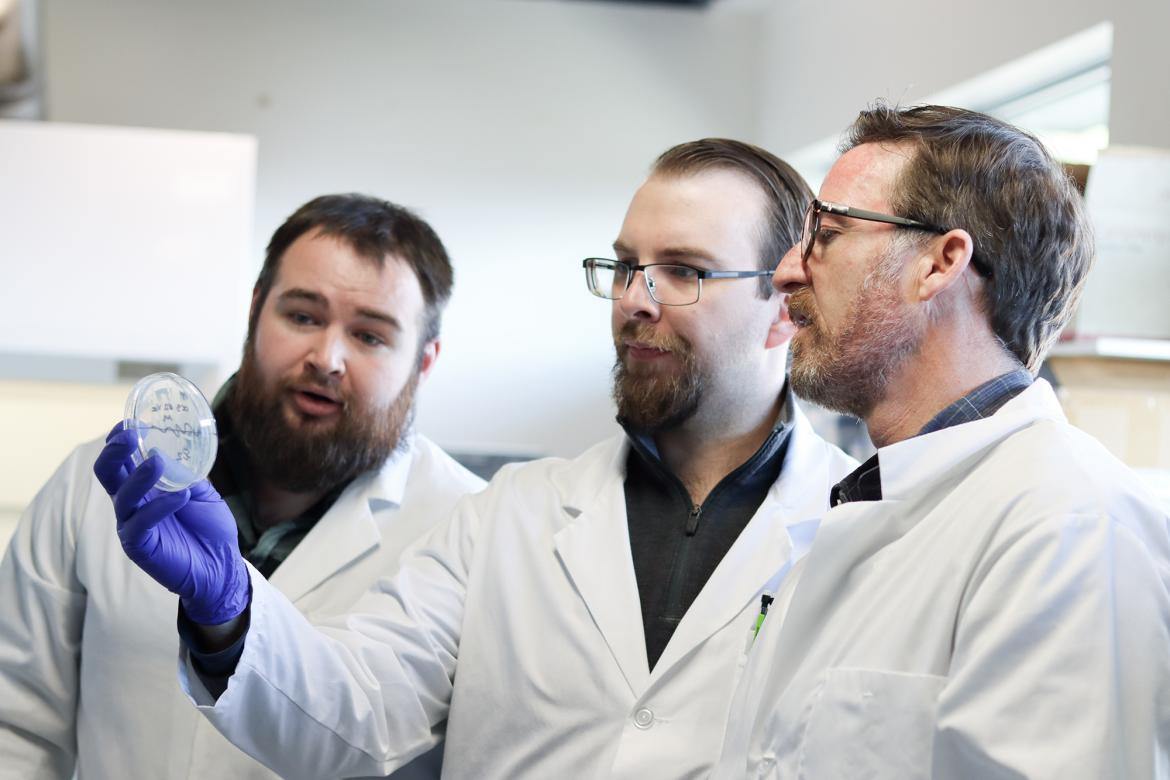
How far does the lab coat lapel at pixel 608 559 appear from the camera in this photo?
55.1 inches

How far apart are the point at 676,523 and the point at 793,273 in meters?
0.39

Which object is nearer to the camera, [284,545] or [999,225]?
[999,225]

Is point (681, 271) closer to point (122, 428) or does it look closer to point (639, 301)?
point (639, 301)

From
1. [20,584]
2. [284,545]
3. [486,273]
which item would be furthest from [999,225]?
[486,273]

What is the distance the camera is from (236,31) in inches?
201

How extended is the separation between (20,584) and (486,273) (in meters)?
3.83

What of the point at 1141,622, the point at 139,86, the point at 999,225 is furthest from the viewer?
the point at 139,86

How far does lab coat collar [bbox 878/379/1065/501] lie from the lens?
3.60 ft

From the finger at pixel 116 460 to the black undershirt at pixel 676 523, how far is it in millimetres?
612

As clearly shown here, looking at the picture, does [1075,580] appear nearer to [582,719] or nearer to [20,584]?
[582,719]

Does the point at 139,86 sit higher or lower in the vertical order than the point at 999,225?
higher

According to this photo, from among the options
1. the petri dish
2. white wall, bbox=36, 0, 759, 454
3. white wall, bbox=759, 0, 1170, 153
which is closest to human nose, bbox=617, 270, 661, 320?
the petri dish

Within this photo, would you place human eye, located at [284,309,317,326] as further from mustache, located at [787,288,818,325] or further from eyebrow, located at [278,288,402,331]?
mustache, located at [787,288,818,325]

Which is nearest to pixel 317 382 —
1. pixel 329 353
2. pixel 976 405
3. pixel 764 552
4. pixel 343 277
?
pixel 329 353
